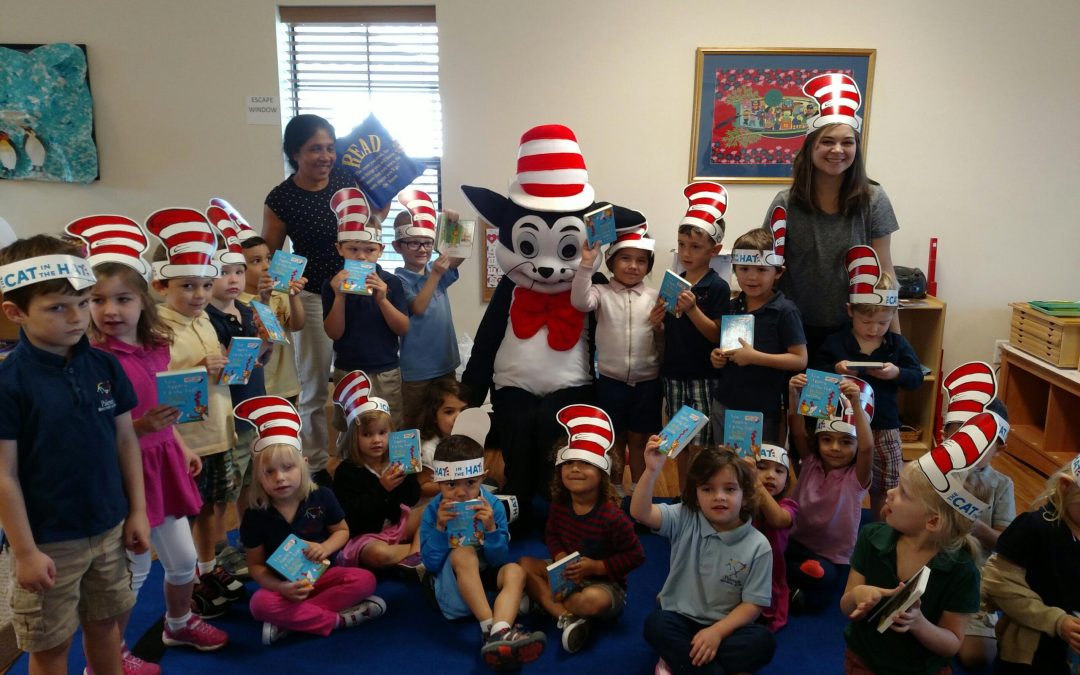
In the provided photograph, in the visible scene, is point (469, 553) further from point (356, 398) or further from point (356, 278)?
point (356, 278)

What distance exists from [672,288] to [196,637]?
1.75 m

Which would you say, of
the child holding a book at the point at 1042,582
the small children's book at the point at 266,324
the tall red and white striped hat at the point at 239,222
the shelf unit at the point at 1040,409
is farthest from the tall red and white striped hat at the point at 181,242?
the shelf unit at the point at 1040,409

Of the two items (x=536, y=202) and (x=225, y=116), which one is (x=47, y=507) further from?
(x=225, y=116)

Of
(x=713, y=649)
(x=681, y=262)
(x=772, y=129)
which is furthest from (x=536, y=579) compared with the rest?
(x=772, y=129)

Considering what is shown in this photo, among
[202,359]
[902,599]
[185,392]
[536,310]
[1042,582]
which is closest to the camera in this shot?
[902,599]

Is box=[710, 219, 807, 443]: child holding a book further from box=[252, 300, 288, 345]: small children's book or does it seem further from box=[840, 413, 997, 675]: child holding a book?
box=[252, 300, 288, 345]: small children's book

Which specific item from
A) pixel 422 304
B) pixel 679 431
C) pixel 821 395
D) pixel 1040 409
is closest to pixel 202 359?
pixel 422 304

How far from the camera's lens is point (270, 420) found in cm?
217

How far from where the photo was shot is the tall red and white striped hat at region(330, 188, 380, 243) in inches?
102

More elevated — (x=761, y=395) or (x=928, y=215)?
(x=928, y=215)

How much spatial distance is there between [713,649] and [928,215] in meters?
2.74

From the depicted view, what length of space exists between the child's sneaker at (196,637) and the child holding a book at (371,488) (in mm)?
466

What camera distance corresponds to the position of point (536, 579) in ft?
7.54

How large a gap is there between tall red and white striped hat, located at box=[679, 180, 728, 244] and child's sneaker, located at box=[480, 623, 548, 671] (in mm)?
1397
